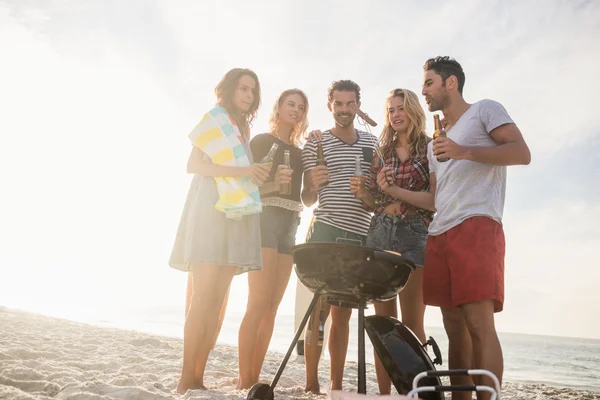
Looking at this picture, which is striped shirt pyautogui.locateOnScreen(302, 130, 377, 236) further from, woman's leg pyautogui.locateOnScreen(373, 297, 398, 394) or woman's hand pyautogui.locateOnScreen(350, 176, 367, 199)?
woman's leg pyautogui.locateOnScreen(373, 297, 398, 394)

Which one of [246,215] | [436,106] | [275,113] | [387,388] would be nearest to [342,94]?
[275,113]

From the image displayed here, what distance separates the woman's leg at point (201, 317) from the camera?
2.89 metres

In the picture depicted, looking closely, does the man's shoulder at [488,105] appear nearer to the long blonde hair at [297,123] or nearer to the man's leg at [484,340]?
the man's leg at [484,340]

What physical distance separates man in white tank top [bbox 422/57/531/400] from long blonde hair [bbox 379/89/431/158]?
36cm

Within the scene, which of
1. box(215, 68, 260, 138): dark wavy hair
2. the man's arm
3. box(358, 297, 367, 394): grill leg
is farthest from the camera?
box(215, 68, 260, 138): dark wavy hair

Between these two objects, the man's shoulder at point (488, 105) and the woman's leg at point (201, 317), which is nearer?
the man's shoulder at point (488, 105)

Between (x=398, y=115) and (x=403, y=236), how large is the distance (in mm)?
942

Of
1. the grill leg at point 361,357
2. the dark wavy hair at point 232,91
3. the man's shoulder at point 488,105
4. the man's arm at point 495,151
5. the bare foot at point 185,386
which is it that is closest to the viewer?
the grill leg at point 361,357

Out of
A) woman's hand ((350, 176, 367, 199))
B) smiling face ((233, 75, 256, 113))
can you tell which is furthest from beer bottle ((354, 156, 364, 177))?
smiling face ((233, 75, 256, 113))

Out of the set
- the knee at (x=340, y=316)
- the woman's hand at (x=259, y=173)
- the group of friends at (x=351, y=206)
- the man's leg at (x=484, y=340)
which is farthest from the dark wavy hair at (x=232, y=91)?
the man's leg at (x=484, y=340)

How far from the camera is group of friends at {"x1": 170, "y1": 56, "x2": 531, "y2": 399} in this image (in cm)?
245

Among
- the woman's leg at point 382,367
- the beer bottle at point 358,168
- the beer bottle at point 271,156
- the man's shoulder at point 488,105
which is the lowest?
the woman's leg at point 382,367

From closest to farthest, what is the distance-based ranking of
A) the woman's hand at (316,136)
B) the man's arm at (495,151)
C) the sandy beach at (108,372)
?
the man's arm at (495,151)
the sandy beach at (108,372)
the woman's hand at (316,136)

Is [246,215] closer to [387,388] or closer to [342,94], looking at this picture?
[342,94]
